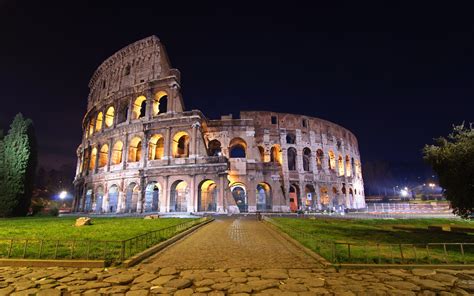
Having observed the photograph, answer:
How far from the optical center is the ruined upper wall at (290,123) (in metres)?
38.0

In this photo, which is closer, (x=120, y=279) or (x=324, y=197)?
(x=120, y=279)

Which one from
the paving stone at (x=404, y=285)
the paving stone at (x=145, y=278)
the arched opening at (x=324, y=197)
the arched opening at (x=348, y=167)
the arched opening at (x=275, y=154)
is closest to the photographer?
the paving stone at (x=404, y=285)

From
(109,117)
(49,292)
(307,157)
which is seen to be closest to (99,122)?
(109,117)

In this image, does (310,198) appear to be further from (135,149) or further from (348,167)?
(135,149)

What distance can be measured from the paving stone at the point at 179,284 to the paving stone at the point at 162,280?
4.3 inches

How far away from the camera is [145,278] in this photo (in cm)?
519

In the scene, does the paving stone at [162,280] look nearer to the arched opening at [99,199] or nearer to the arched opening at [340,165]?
the arched opening at [99,199]

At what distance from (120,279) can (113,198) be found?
1203 inches

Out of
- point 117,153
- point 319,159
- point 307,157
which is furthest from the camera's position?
point 319,159

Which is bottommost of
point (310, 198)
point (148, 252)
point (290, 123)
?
point (148, 252)

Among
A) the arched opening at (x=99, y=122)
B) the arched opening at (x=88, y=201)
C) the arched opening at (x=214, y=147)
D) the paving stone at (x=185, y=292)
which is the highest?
the arched opening at (x=99, y=122)

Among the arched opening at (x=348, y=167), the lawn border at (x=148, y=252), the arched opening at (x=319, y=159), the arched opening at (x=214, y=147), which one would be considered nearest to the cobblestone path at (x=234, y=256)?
the lawn border at (x=148, y=252)

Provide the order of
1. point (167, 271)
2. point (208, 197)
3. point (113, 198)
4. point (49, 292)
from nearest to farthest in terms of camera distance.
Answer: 1. point (49, 292)
2. point (167, 271)
3. point (113, 198)
4. point (208, 197)

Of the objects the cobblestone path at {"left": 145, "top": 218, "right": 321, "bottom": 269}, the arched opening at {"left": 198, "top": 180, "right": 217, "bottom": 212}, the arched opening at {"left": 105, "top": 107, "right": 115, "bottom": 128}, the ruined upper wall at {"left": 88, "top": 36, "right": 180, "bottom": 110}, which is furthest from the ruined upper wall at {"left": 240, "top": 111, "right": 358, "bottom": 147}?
the cobblestone path at {"left": 145, "top": 218, "right": 321, "bottom": 269}
